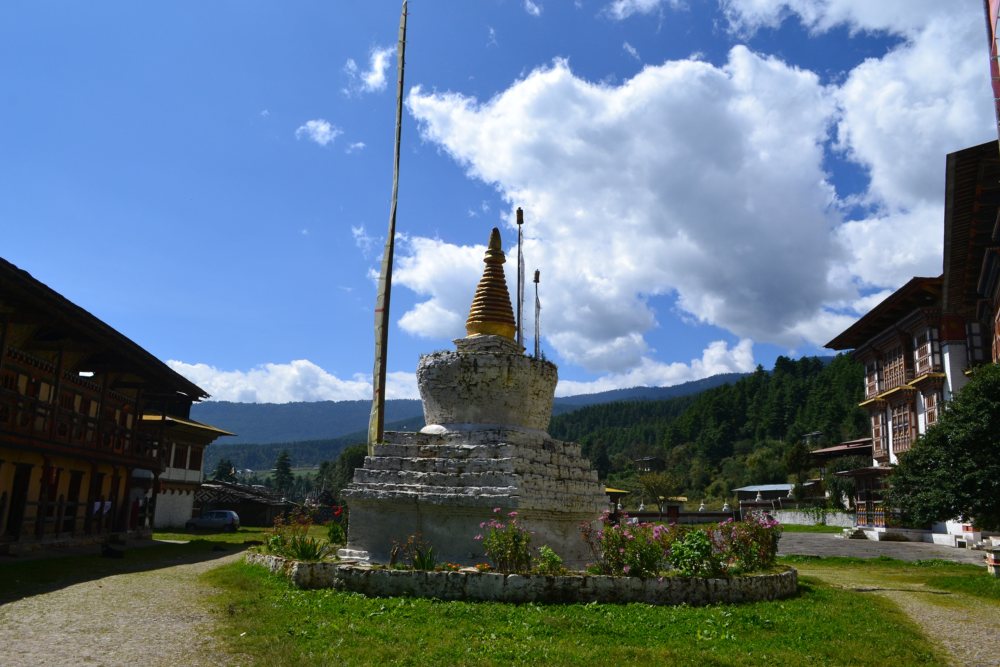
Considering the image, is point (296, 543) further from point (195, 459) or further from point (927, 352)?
point (195, 459)

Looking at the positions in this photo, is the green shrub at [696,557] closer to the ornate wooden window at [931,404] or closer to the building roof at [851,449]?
the ornate wooden window at [931,404]

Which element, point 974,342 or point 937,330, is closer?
point 974,342

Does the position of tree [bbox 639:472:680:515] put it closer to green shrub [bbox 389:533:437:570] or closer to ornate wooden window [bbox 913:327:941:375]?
ornate wooden window [bbox 913:327:941:375]

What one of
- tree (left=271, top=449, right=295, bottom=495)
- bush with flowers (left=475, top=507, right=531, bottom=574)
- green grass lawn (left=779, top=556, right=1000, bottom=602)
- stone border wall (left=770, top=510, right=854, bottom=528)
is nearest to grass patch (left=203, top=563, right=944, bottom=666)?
bush with flowers (left=475, top=507, right=531, bottom=574)

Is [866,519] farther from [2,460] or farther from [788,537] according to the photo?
[2,460]

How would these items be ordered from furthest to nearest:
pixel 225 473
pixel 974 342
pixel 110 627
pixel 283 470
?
pixel 283 470 < pixel 225 473 < pixel 974 342 < pixel 110 627

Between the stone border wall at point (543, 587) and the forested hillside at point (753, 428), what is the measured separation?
65.6m

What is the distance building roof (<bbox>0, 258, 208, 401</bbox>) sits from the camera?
17.6 meters

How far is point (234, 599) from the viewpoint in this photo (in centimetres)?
1261

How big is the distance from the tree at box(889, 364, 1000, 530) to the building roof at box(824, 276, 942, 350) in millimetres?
14669

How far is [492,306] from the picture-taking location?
1811cm

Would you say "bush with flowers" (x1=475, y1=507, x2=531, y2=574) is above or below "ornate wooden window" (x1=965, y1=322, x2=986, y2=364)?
below

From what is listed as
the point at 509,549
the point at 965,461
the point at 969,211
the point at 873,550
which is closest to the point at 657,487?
the point at 873,550

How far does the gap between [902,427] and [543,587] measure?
35150 millimetres
